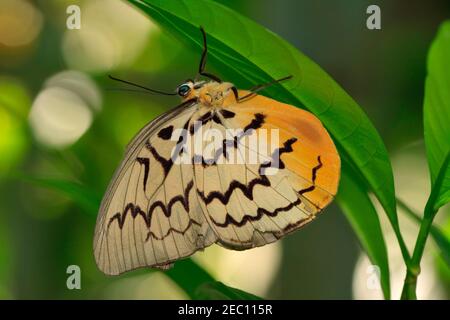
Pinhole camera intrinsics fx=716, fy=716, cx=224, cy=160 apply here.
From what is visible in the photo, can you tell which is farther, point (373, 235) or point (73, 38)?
point (73, 38)

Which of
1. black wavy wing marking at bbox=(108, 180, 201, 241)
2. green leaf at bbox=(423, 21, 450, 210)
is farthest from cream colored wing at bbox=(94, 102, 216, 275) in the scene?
green leaf at bbox=(423, 21, 450, 210)

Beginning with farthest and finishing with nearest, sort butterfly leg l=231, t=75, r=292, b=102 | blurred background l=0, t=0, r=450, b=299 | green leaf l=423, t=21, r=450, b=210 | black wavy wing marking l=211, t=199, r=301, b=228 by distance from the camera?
1. blurred background l=0, t=0, r=450, b=299
2. black wavy wing marking l=211, t=199, r=301, b=228
3. butterfly leg l=231, t=75, r=292, b=102
4. green leaf l=423, t=21, r=450, b=210

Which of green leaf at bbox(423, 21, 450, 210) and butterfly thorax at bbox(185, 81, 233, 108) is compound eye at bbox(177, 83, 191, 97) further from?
green leaf at bbox(423, 21, 450, 210)

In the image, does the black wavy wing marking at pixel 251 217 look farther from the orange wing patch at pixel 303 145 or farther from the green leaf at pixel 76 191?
the green leaf at pixel 76 191

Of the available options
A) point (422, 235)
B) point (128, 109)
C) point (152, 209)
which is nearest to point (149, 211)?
point (152, 209)
